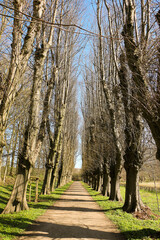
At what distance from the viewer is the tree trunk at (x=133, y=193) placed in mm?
7641

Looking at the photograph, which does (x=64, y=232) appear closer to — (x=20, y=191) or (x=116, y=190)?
(x=20, y=191)

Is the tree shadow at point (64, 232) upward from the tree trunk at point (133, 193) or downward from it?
downward

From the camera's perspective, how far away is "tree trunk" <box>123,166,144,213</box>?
7.64 m

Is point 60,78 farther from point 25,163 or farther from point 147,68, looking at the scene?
point 147,68

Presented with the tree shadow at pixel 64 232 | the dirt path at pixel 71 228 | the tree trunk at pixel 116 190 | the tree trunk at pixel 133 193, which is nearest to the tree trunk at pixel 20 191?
the dirt path at pixel 71 228

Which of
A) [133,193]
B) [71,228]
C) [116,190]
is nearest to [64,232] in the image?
[71,228]

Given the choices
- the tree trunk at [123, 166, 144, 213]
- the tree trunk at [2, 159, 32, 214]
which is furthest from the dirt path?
the tree trunk at [123, 166, 144, 213]

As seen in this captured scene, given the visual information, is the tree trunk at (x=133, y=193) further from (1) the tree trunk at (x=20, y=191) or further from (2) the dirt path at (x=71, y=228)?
(1) the tree trunk at (x=20, y=191)

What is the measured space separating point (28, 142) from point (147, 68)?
15.5ft

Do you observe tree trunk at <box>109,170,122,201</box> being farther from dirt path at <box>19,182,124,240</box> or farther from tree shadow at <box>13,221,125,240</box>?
tree shadow at <box>13,221,125,240</box>

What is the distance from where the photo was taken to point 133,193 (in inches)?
307

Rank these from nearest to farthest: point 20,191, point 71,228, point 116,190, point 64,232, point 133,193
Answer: point 64,232 < point 71,228 < point 20,191 < point 133,193 < point 116,190

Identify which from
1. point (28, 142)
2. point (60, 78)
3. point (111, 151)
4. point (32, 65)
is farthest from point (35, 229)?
point (60, 78)

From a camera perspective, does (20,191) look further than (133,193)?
No
